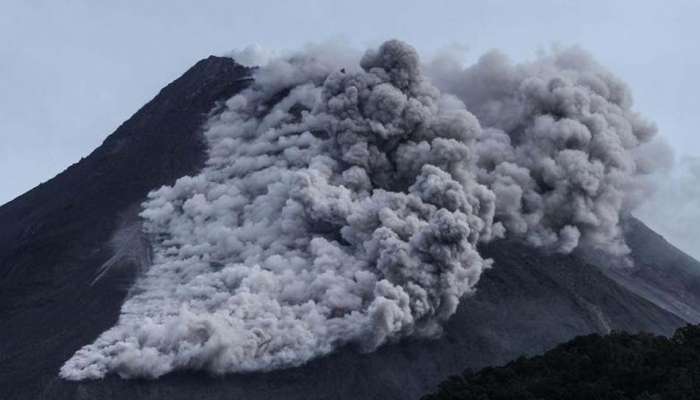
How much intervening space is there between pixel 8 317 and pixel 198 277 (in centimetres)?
964

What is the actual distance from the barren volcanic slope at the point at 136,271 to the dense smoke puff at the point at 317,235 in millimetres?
1139

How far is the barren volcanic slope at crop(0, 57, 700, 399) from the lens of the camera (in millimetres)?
54844

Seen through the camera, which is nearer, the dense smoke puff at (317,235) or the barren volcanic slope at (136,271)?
the barren volcanic slope at (136,271)

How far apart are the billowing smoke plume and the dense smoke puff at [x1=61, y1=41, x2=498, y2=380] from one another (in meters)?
0.09

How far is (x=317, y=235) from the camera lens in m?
65.2

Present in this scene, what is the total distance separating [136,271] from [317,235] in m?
9.40

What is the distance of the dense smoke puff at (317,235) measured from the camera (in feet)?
186

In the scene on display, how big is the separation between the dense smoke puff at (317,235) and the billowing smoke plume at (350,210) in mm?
95

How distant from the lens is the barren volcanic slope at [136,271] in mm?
54844

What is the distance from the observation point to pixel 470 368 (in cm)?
5516

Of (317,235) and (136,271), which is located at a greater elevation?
(136,271)

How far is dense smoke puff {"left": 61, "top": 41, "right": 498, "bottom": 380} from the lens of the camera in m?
56.6

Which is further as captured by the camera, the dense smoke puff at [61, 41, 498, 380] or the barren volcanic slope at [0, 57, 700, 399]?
the dense smoke puff at [61, 41, 498, 380]

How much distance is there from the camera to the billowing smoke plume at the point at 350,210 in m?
57.2
